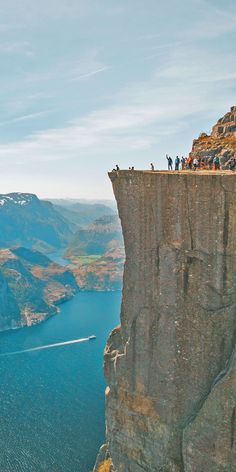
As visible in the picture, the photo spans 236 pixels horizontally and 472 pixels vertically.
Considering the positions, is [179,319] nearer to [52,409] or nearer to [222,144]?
[222,144]

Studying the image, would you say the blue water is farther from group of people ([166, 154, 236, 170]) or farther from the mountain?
group of people ([166, 154, 236, 170])

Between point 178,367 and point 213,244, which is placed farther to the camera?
point 178,367

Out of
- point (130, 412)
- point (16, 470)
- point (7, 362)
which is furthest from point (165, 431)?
point (7, 362)

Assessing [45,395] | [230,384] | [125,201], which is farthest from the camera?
[45,395]

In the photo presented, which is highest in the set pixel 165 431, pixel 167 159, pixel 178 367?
pixel 167 159

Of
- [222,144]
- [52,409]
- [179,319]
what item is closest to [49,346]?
[52,409]

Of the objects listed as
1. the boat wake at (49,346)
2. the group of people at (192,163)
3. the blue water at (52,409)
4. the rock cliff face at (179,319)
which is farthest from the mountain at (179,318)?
the boat wake at (49,346)

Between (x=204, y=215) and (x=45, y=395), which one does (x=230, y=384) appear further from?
(x=45, y=395)
